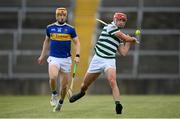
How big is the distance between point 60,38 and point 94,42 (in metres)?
12.0

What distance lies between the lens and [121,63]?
2809 centimetres

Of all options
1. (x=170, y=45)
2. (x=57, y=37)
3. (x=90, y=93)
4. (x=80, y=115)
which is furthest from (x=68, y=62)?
(x=170, y=45)

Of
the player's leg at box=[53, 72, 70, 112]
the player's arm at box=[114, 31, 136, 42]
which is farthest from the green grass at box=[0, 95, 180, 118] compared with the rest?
the player's arm at box=[114, 31, 136, 42]

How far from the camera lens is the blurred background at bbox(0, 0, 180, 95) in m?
27.1

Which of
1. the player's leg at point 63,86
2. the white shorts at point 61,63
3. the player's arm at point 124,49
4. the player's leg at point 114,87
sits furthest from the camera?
the player's leg at point 63,86

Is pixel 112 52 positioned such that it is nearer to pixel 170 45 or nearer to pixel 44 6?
pixel 170 45

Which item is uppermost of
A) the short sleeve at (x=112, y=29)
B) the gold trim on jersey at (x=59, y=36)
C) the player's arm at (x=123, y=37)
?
the short sleeve at (x=112, y=29)

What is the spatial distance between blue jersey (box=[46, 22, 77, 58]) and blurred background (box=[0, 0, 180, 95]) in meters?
10.2

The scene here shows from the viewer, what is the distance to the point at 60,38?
1681cm

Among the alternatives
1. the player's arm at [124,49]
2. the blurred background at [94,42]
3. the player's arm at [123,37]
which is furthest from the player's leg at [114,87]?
the blurred background at [94,42]

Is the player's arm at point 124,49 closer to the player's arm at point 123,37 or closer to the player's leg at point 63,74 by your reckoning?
the player's arm at point 123,37

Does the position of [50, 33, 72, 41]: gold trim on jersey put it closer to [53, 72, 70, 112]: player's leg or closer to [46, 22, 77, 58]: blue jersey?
[46, 22, 77, 58]: blue jersey

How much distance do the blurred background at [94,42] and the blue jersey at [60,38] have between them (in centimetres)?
1018

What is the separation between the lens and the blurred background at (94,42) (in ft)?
88.9
